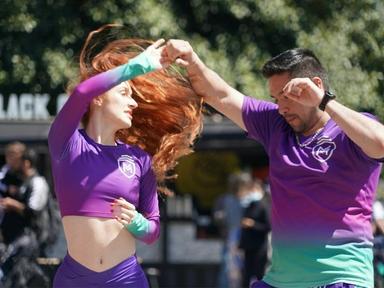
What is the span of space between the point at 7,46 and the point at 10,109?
2342mm

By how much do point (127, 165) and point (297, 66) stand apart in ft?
2.93

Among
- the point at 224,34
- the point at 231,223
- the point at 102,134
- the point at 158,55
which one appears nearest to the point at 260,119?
the point at 158,55

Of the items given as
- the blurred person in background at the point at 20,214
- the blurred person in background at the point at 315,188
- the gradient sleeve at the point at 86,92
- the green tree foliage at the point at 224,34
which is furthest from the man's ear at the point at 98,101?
the blurred person in background at the point at 20,214

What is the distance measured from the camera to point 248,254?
12320 millimetres

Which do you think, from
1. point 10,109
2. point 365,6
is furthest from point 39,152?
point 365,6

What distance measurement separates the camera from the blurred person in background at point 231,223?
41.0ft

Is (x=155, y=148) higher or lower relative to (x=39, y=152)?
higher

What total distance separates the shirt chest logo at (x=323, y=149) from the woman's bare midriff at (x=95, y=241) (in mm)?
887

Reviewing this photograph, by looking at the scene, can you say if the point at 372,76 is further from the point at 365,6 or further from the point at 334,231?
the point at 334,231

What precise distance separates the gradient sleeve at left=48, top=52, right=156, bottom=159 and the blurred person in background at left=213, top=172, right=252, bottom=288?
799cm

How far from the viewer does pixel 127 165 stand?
4.69 meters

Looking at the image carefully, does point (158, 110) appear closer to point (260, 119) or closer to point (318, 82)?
point (260, 119)

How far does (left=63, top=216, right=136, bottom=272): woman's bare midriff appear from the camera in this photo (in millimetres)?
4578

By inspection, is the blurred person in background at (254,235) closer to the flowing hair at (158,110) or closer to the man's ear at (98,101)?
the flowing hair at (158,110)
